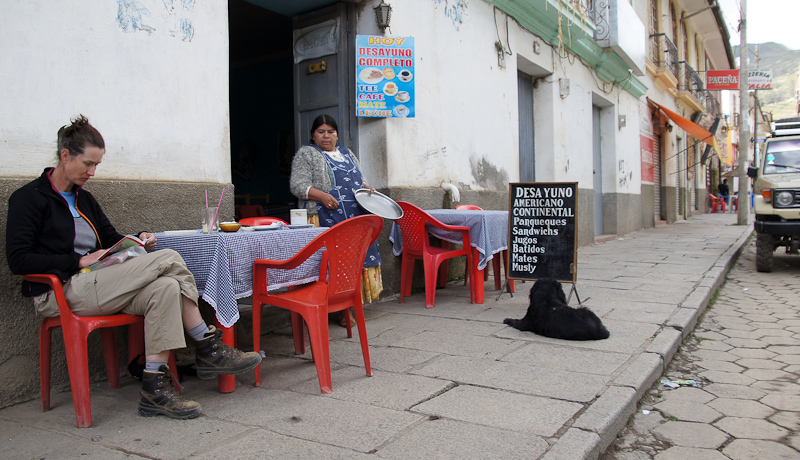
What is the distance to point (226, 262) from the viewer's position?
2922 mm

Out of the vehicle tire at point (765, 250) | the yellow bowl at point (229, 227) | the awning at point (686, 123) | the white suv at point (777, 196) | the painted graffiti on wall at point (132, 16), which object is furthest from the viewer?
the awning at point (686, 123)

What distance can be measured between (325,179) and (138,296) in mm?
2066

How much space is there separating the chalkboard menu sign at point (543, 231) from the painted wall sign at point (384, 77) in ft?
4.77

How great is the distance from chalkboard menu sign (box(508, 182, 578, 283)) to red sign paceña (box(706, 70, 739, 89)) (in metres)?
18.2

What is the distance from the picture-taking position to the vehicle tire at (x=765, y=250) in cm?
766

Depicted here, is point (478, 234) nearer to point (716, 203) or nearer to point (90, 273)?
point (90, 273)

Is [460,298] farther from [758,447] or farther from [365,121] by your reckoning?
[758,447]

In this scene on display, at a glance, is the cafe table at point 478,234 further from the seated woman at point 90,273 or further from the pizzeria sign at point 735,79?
the pizzeria sign at point 735,79

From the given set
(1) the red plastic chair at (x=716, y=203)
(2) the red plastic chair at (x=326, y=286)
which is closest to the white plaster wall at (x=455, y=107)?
(2) the red plastic chair at (x=326, y=286)

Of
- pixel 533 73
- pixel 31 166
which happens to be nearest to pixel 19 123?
pixel 31 166

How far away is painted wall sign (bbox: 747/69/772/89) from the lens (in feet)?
60.3

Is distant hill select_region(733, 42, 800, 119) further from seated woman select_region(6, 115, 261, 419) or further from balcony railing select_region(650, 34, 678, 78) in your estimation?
seated woman select_region(6, 115, 261, 419)

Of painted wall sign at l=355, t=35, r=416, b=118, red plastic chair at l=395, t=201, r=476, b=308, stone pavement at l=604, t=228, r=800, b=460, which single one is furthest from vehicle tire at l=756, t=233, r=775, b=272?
painted wall sign at l=355, t=35, r=416, b=118

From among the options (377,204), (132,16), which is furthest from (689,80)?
(132,16)
